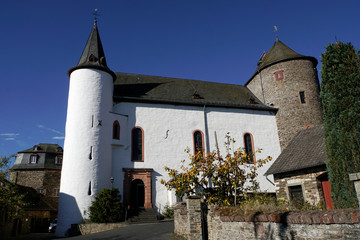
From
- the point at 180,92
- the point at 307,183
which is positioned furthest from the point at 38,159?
the point at 307,183

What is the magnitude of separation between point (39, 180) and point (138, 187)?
15.3 metres

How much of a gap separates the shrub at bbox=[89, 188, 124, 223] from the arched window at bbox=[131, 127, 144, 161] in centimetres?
347

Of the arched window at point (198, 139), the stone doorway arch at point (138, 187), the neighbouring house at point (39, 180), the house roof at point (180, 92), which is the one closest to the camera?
the stone doorway arch at point (138, 187)

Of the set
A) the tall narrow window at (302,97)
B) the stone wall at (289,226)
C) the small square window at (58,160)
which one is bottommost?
the stone wall at (289,226)

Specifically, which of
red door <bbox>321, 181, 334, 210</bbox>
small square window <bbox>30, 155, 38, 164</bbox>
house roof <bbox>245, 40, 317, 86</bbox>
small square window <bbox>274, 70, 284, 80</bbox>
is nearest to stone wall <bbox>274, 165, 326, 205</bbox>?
red door <bbox>321, 181, 334, 210</bbox>

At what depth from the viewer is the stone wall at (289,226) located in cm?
426

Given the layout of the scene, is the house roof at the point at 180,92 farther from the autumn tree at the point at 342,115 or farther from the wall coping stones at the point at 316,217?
the wall coping stones at the point at 316,217

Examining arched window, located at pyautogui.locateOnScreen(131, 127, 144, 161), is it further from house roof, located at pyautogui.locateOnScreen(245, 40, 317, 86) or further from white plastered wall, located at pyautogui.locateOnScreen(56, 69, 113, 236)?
house roof, located at pyautogui.locateOnScreen(245, 40, 317, 86)

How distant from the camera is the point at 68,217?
51.5 ft

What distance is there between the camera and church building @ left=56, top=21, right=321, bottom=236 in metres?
17.0

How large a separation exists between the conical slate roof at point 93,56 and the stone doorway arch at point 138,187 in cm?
721

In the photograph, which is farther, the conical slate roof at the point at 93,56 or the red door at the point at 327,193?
the conical slate roof at the point at 93,56

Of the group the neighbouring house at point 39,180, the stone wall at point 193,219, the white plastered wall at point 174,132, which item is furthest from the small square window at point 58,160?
the stone wall at point 193,219

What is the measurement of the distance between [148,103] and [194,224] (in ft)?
41.7
